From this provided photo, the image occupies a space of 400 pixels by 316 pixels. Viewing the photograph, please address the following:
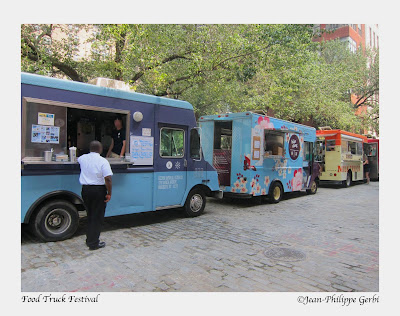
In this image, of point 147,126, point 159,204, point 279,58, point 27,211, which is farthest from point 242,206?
point 27,211

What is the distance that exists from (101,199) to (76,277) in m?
1.37

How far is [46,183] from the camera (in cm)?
519

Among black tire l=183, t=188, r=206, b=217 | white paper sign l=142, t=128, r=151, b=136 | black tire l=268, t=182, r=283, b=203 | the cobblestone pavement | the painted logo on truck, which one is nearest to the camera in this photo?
the cobblestone pavement

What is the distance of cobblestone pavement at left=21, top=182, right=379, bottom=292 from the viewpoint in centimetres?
389

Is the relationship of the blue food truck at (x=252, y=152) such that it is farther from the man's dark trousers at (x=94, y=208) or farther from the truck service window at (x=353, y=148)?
the truck service window at (x=353, y=148)

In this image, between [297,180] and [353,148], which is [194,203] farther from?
[353,148]

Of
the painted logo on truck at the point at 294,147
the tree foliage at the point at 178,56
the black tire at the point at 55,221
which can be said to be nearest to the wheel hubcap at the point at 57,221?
the black tire at the point at 55,221

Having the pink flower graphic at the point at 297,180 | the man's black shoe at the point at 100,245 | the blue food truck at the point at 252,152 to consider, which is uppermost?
the blue food truck at the point at 252,152

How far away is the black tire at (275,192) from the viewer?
1039 centimetres

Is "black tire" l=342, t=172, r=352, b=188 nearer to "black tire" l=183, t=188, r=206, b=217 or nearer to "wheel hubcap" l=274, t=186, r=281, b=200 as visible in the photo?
"wheel hubcap" l=274, t=186, r=281, b=200

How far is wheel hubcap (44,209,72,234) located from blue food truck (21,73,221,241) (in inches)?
0.6

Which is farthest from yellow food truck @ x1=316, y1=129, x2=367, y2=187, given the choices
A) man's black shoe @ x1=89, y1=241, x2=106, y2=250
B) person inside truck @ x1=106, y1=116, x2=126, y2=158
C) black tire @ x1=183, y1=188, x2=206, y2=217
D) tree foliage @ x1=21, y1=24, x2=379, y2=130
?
man's black shoe @ x1=89, y1=241, x2=106, y2=250

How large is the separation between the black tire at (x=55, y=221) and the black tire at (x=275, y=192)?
22.3ft

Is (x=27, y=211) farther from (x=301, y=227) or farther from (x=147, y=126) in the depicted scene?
(x=301, y=227)
